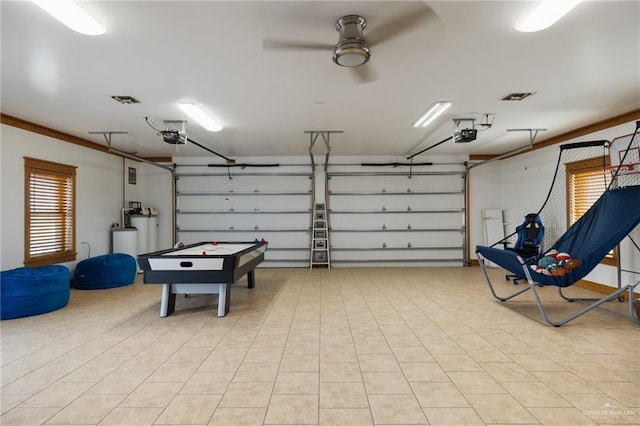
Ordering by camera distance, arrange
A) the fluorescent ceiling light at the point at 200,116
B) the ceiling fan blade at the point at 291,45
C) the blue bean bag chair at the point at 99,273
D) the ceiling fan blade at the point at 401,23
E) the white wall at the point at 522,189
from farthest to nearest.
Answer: the blue bean bag chair at the point at 99,273 → the white wall at the point at 522,189 → the fluorescent ceiling light at the point at 200,116 → the ceiling fan blade at the point at 291,45 → the ceiling fan blade at the point at 401,23

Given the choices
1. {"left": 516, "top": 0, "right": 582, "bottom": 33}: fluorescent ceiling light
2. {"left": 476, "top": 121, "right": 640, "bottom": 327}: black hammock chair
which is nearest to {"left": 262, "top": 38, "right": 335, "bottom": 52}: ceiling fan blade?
{"left": 516, "top": 0, "right": 582, "bottom": 33}: fluorescent ceiling light

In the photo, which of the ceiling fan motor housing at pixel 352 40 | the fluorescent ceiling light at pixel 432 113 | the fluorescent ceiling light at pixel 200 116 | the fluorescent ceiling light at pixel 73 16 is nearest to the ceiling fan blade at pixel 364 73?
the ceiling fan motor housing at pixel 352 40

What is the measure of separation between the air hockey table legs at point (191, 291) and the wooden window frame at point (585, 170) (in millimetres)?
5999

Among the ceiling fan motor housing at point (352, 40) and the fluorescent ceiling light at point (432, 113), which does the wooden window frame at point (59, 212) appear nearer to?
the ceiling fan motor housing at point (352, 40)

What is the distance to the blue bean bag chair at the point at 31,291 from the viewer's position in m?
4.04

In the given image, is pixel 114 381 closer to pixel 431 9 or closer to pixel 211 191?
pixel 431 9

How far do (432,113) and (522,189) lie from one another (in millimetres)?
4257

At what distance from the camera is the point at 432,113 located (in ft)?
15.4

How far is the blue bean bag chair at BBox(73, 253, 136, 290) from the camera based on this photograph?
18.9 ft

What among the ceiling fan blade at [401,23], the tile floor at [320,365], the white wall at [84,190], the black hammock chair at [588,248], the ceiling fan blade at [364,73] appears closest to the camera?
the tile floor at [320,365]

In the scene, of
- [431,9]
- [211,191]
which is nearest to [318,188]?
[211,191]

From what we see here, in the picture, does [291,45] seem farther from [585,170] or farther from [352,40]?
[585,170]

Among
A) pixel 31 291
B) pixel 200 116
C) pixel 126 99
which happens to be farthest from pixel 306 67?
pixel 31 291

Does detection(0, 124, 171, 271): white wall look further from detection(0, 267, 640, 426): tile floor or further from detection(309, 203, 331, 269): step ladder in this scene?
detection(309, 203, 331, 269): step ladder
